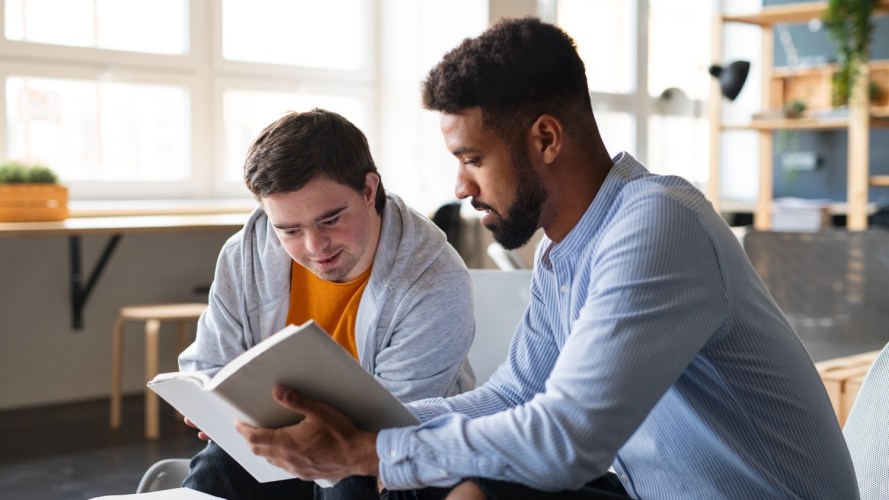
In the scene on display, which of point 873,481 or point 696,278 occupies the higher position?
point 696,278

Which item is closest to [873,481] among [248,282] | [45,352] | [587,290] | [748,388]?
[748,388]

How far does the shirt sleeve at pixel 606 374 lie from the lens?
1063 mm

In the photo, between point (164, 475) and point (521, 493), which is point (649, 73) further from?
point (521, 493)

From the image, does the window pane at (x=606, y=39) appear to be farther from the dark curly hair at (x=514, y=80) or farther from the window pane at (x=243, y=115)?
the dark curly hair at (x=514, y=80)

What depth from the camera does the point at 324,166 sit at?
1633 millimetres

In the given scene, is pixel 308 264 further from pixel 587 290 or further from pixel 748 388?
pixel 748 388

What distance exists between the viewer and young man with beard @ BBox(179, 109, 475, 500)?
1630 mm

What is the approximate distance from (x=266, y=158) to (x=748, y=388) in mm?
844

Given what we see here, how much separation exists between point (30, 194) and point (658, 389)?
2995 mm

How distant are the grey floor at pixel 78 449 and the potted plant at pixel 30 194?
0.80m

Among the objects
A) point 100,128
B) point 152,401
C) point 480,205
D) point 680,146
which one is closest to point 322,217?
point 480,205

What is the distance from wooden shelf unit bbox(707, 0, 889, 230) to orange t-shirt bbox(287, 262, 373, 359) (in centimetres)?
336

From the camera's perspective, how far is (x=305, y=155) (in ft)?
5.35

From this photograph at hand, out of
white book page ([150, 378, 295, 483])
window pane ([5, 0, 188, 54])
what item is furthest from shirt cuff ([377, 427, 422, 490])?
window pane ([5, 0, 188, 54])
